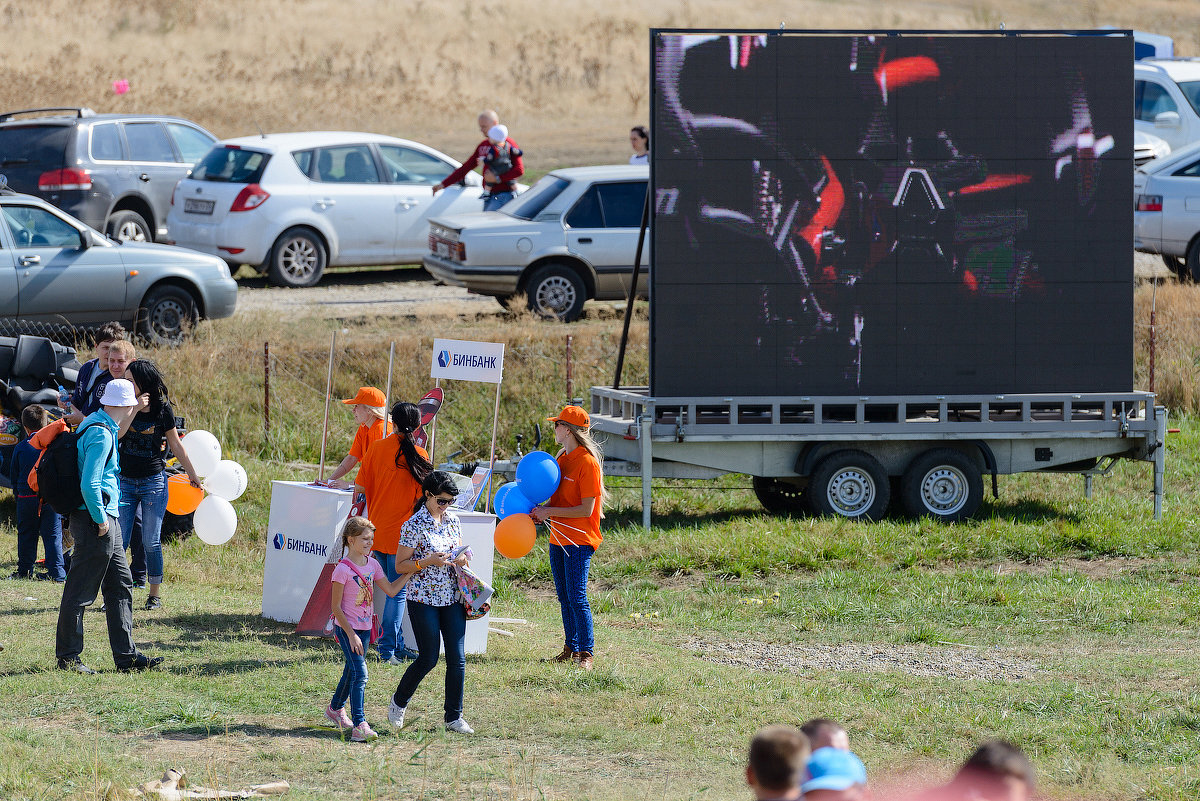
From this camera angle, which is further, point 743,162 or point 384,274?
point 384,274

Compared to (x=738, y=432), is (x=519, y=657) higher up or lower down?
lower down

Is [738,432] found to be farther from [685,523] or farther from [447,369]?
[447,369]

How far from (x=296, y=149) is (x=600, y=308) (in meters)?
4.14

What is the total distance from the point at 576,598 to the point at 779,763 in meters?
4.94

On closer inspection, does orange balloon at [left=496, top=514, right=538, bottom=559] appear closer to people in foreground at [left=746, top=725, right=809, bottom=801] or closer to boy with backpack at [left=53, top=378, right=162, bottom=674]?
boy with backpack at [left=53, top=378, right=162, bottom=674]

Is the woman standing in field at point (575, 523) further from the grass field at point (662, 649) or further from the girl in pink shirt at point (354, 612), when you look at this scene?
the girl in pink shirt at point (354, 612)

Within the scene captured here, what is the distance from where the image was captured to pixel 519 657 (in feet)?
29.5

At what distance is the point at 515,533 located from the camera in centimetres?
907

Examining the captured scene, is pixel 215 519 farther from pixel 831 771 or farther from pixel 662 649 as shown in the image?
pixel 831 771

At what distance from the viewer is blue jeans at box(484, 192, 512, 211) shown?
17.3m

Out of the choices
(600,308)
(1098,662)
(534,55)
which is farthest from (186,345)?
(534,55)

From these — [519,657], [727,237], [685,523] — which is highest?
[727,237]

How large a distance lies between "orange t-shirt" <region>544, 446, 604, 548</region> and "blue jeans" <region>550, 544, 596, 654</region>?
58mm

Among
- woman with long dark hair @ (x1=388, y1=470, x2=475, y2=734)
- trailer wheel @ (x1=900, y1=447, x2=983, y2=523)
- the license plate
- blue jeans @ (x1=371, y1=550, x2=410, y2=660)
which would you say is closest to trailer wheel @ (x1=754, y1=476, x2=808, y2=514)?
trailer wheel @ (x1=900, y1=447, x2=983, y2=523)
